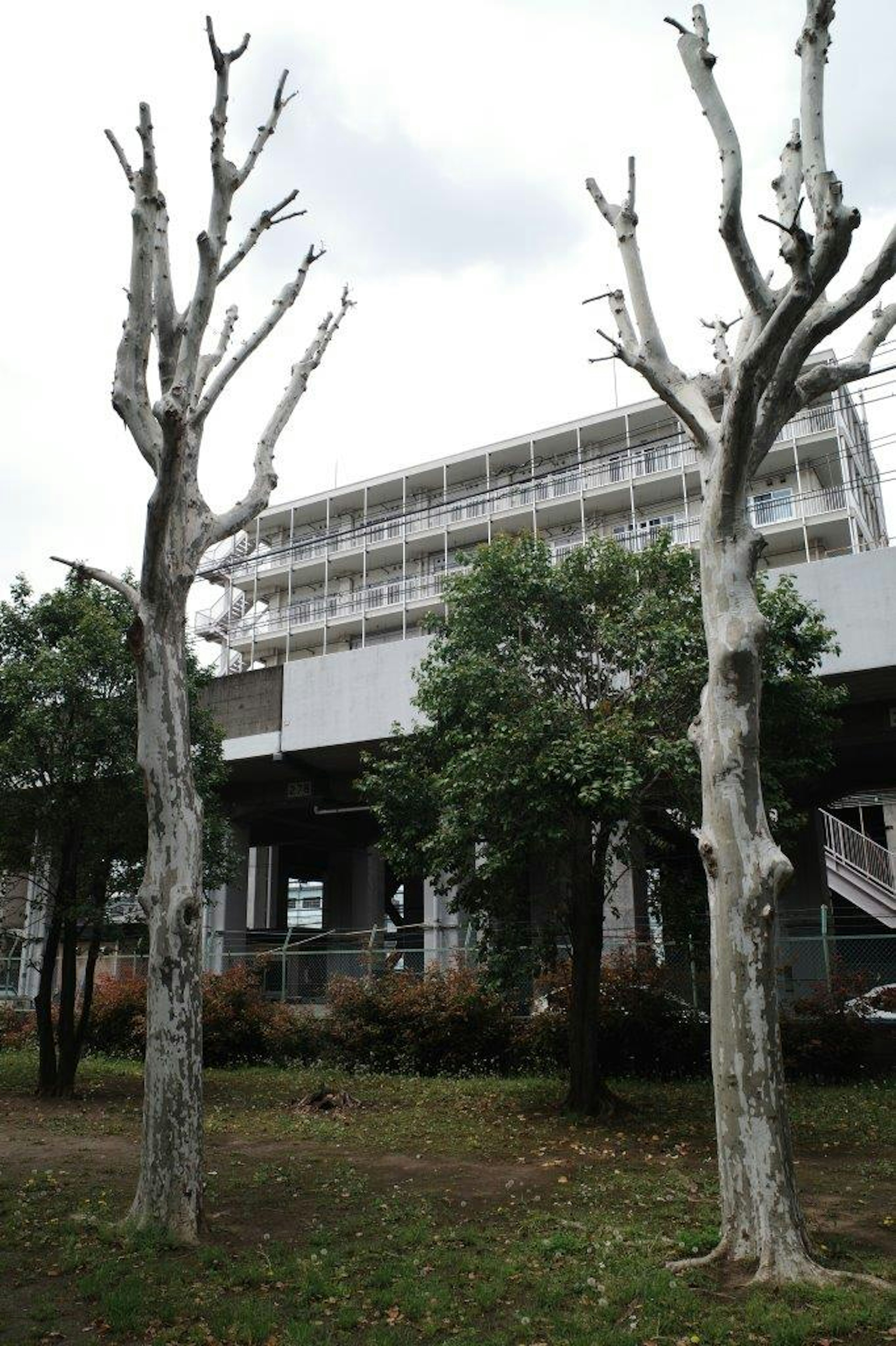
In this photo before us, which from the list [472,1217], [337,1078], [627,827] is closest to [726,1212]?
[472,1217]

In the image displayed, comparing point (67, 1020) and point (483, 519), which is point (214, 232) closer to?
point (67, 1020)

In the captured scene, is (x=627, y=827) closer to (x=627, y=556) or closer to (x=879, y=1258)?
(x=627, y=556)

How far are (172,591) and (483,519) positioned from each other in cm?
4259

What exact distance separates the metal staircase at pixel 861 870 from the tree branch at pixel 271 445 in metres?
21.7

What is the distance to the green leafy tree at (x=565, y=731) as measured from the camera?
12305mm

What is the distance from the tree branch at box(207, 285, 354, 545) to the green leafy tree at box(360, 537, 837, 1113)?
3413 mm

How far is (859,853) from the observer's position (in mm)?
30984

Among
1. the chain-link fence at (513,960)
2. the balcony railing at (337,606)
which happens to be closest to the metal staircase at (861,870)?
the chain-link fence at (513,960)

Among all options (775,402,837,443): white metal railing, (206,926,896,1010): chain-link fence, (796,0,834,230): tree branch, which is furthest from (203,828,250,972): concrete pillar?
(775,402,837,443): white metal railing

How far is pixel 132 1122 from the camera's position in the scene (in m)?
12.9

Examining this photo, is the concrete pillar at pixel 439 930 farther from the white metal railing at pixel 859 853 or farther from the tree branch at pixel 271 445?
the white metal railing at pixel 859 853

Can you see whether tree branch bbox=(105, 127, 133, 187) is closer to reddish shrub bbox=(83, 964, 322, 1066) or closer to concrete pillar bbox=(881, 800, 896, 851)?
reddish shrub bbox=(83, 964, 322, 1066)

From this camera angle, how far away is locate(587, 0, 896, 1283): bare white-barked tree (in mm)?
6516

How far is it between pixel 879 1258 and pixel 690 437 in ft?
19.9
